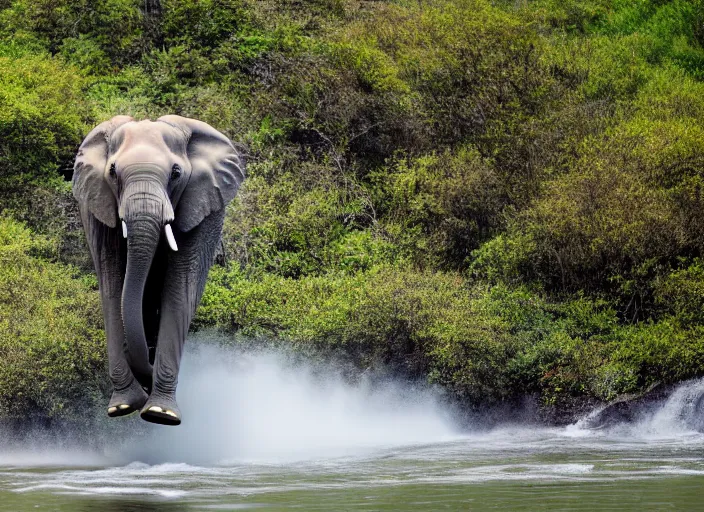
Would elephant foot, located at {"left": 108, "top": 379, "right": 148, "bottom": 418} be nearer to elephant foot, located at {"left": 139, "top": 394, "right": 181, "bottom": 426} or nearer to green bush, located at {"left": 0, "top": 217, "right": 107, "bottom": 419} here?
elephant foot, located at {"left": 139, "top": 394, "right": 181, "bottom": 426}

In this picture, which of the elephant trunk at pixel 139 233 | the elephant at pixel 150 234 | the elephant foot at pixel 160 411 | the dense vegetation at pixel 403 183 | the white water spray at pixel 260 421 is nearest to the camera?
the elephant trunk at pixel 139 233

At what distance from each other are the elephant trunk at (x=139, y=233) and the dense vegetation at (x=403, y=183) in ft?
17.0

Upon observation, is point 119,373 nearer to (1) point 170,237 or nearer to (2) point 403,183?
(1) point 170,237

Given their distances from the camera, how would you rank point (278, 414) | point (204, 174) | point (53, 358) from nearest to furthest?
1. point (204, 174)
2. point (53, 358)
3. point (278, 414)

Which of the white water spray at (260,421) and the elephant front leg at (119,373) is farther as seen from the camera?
the white water spray at (260,421)

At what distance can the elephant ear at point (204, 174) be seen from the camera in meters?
16.4

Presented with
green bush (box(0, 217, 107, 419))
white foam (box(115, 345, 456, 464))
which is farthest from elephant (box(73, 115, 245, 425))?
green bush (box(0, 217, 107, 419))

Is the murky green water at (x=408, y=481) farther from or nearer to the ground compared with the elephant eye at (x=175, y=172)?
nearer to the ground

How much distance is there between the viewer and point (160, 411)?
15258mm

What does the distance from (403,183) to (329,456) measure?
10.4 metres

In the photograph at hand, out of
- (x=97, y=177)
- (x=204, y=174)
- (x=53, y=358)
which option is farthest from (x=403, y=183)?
(x=97, y=177)

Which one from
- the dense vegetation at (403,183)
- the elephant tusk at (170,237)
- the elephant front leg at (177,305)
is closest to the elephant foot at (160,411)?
the elephant front leg at (177,305)

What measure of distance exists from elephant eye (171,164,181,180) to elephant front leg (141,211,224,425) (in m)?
0.88

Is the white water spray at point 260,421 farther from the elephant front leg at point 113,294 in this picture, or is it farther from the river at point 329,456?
the elephant front leg at point 113,294
